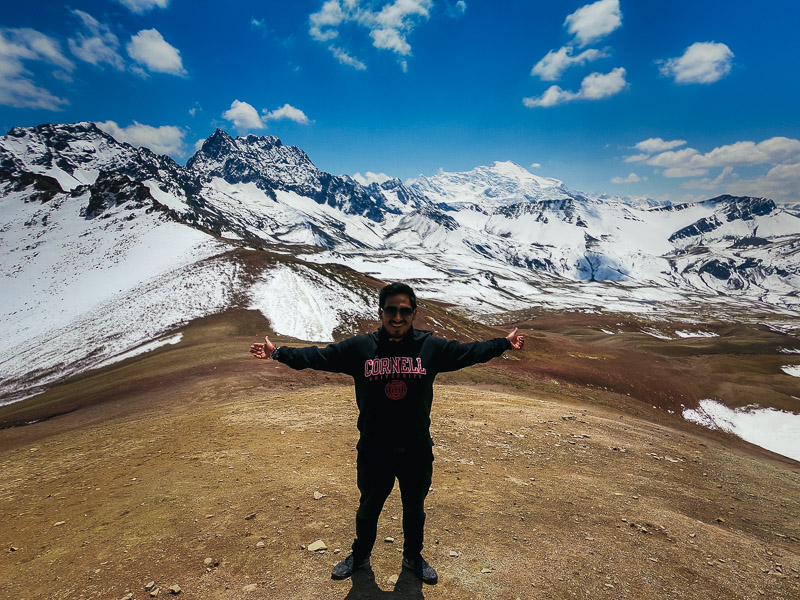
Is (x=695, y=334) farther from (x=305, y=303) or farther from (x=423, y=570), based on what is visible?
(x=423, y=570)

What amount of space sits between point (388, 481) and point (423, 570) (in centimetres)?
174

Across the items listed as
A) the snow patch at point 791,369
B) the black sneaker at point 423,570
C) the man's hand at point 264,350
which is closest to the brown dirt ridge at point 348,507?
the black sneaker at point 423,570

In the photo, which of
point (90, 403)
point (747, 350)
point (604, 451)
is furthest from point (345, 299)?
point (747, 350)

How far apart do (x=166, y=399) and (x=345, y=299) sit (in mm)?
39974

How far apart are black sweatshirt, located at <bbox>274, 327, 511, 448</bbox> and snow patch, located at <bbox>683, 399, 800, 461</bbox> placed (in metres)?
38.4

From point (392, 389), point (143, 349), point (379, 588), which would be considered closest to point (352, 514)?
point (379, 588)

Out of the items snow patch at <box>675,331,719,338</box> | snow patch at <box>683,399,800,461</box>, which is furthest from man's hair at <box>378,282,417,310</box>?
snow patch at <box>675,331,719,338</box>

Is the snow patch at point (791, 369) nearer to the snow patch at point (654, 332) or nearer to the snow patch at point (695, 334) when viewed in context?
the snow patch at point (654, 332)

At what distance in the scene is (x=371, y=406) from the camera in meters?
4.97

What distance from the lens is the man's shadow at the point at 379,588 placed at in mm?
5199

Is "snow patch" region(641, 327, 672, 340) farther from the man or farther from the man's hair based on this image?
the man's hair

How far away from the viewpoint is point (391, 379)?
495cm

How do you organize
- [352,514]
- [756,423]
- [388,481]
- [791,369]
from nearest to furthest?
1. [388,481]
2. [352,514]
3. [756,423]
4. [791,369]

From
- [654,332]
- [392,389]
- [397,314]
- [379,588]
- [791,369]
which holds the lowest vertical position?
[654,332]
